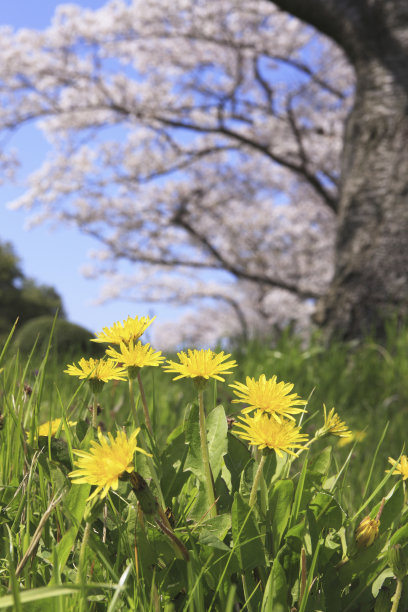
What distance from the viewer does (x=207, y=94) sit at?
11.5m

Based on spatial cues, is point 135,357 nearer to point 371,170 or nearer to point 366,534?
point 366,534

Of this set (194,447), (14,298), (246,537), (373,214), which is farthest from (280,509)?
(14,298)

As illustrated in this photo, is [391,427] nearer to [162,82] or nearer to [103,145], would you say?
[162,82]

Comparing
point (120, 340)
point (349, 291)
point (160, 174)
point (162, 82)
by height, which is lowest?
point (120, 340)

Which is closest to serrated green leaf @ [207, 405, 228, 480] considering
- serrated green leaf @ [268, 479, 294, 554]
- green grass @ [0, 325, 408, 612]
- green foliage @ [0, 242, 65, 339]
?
green grass @ [0, 325, 408, 612]

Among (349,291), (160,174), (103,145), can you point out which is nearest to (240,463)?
(349,291)

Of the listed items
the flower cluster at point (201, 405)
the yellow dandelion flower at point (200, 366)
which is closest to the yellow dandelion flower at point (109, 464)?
the flower cluster at point (201, 405)

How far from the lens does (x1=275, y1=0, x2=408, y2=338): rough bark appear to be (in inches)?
173

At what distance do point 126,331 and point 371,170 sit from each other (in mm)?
4505

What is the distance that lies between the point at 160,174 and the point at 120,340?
11187mm

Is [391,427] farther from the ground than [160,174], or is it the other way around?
[160,174]

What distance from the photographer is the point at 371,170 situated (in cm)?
481

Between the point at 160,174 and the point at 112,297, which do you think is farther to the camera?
the point at 112,297

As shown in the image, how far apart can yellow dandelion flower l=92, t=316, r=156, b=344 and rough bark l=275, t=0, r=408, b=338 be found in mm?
3732
